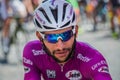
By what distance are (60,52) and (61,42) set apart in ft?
0.24

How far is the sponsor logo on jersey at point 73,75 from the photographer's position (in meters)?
4.26

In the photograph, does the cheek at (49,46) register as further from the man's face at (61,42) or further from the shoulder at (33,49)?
the shoulder at (33,49)

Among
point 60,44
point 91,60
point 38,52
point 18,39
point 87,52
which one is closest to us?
point 60,44

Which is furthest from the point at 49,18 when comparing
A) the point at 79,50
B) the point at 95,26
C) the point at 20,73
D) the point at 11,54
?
the point at 95,26

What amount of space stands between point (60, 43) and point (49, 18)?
0.20 meters

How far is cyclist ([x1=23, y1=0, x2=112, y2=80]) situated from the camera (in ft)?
13.1

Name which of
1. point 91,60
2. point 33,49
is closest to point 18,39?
point 33,49

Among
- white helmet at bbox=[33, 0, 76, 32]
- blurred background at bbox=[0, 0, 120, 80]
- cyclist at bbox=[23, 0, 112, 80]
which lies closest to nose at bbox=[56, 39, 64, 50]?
cyclist at bbox=[23, 0, 112, 80]

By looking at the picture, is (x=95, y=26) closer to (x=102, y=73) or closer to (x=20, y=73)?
(x=20, y=73)

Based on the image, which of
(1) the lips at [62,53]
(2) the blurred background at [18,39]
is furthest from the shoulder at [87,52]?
(2) the blurred background at [18,39]

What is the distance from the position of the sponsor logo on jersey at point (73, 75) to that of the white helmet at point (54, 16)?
0.42 m

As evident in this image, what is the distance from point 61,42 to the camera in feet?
13.1

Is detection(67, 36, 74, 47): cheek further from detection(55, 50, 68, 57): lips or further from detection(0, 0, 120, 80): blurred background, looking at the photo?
detection(0, 0, 120, 80): blurred background

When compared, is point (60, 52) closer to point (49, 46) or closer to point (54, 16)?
point (49, 46)
